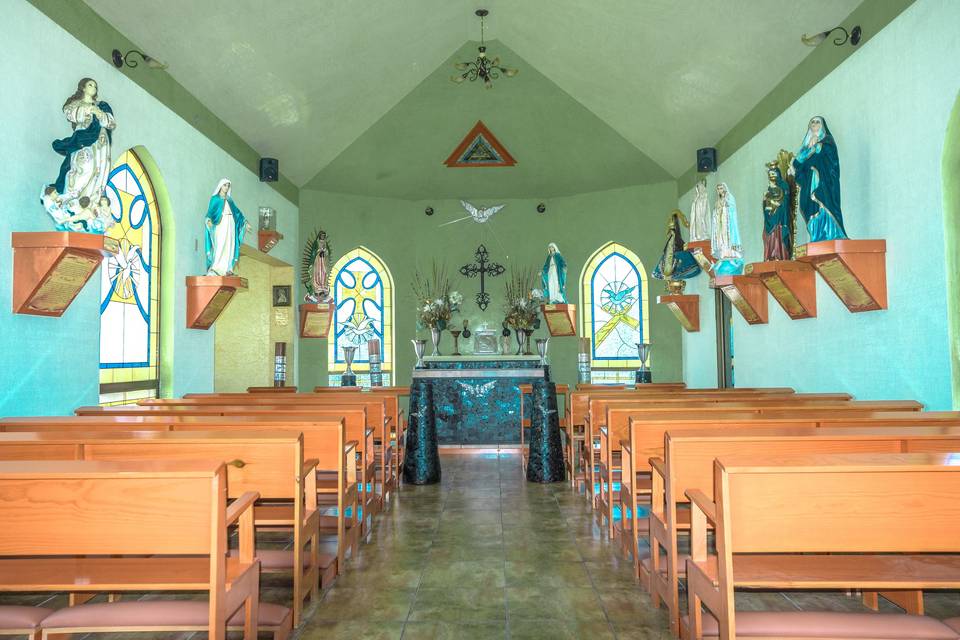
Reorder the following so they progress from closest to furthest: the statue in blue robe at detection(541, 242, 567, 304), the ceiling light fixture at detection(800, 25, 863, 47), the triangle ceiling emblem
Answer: the ceiling light fixture at detection(800, 25, 863, 47)
the statue in blue robe at detection(541, 242, 567, 304)
the triangle ceiling emblem

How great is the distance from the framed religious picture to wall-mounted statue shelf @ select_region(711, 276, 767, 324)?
17.7 feet

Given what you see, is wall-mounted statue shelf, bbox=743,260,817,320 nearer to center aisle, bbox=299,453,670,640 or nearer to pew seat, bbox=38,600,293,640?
center aisle, bbox=299,453,670,640

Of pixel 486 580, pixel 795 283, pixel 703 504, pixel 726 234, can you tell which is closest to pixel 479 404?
pixel 726 234

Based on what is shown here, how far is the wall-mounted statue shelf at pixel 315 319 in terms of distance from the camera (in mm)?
9445

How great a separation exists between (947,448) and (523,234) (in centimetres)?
857

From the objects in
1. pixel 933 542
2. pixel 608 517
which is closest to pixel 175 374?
pixel 608 517

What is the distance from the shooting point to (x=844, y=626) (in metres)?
1.89

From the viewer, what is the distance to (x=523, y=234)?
1091 centimetres

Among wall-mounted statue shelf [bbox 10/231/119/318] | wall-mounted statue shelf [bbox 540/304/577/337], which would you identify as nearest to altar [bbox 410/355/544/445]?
wall-mounted statue shelf [bbox 540/304/577/337]

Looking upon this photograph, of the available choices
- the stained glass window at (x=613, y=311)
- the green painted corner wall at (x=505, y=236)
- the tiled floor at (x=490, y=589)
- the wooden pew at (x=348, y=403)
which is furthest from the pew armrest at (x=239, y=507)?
the stained glass window at (x=613, y=311)

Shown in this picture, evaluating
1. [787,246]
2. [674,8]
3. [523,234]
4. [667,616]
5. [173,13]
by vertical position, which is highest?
[674,8]

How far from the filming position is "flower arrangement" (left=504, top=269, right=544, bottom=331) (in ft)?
30.5

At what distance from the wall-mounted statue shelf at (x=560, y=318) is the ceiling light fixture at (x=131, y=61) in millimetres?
5601

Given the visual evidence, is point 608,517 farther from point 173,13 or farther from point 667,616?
point 173,13
